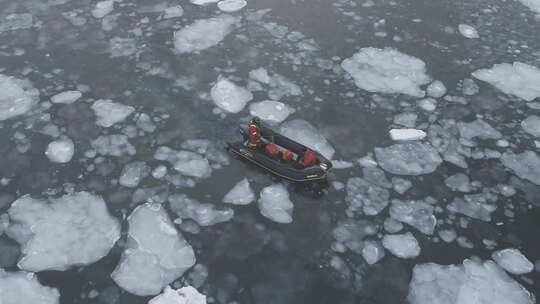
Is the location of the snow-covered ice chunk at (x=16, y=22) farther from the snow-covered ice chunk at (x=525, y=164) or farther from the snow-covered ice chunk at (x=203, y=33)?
the snow-covered ice chunk at (x=525, y=164)

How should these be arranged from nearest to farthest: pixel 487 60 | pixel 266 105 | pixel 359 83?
1. pixel 266 105
2. pixel 359 83
3. pixel 487 60

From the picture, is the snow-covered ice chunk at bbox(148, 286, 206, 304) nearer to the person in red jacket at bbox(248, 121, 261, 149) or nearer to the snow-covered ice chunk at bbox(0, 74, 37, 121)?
the person in red jacket at bbox(248, 121, 261, 149)

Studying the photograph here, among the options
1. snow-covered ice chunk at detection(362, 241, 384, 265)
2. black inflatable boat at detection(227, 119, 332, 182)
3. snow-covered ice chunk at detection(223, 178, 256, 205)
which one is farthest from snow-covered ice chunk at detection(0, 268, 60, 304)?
snow-covered ice chunk at detection(362, 241, 384, 265)

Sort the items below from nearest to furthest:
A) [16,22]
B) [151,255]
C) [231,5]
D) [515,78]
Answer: [151,255], [515,78], [16,22], [231,5]

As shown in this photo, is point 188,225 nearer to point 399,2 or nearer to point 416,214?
point 416,214

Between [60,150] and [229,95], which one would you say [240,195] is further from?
[60,150]

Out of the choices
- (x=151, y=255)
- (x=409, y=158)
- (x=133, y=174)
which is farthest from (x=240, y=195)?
(x=409, y=158)

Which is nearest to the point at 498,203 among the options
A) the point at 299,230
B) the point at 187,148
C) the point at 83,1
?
the point at 299,230

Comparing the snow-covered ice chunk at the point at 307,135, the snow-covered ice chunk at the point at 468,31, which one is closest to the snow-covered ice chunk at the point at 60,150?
the snow-covered ice chunk at the point at 307,135
